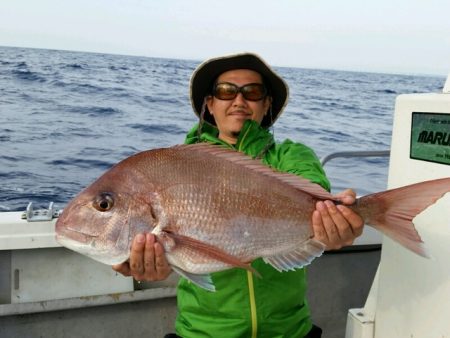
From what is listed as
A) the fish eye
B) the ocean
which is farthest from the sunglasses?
the fish eye

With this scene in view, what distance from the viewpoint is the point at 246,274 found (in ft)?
7.90

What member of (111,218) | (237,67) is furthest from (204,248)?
(237,67)

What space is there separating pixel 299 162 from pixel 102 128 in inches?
462

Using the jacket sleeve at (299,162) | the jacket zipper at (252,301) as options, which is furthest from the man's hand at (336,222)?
the jacket zipper at (252,301)

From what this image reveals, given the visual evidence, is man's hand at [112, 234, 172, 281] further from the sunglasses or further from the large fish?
the sunglasses

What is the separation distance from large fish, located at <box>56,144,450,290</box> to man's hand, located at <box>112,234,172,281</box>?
3cm

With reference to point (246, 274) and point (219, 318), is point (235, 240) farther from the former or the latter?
point (219, 318)

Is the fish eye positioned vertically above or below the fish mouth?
above

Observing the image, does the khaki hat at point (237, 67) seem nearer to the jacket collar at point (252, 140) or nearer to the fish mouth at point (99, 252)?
the jacket collar at point (252, 140)

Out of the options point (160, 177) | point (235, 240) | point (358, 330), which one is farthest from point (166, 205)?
point (358, 330)

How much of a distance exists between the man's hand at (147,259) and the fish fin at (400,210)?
0.81 metres

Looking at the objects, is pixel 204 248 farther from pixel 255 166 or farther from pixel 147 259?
pixel 255 166

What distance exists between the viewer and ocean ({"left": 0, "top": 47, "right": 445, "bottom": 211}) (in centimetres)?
919

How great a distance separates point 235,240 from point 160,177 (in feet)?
1.30
